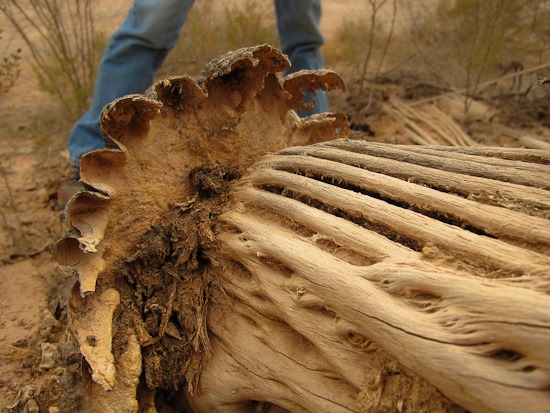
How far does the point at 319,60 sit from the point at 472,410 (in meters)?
3.21

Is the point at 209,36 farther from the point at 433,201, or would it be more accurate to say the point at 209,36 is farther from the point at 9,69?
the point at 433,201

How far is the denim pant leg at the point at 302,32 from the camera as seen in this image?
12.0 feet

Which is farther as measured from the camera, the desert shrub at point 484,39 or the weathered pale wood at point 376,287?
the desert shrub at point 484,39

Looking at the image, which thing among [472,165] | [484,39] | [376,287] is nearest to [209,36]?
[484,39]

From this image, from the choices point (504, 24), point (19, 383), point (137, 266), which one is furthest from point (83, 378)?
point (504, 24)

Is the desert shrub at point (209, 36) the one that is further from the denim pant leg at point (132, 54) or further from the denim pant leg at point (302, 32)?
the denim pant leg at point (132, 54)

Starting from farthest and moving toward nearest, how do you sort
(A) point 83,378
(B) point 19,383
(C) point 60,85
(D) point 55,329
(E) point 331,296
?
(C) point 60,85
(D) point 55,329
(B) point 19,383
(A) point 83,378
(E) point 331,296

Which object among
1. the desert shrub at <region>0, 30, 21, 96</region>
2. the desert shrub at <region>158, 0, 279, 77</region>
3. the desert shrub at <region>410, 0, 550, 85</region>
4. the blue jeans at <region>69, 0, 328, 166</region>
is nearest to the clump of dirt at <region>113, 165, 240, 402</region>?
the blue jeans at <region>69, 0, 328, 166</region>

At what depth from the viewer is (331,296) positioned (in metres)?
1.35

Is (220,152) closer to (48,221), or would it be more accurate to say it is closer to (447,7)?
(48,221)

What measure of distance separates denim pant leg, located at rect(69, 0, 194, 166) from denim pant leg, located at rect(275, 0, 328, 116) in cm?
96

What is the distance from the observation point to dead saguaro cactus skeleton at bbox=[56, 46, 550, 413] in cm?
114

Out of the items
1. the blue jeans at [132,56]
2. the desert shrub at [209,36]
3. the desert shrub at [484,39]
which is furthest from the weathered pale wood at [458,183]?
the desert shrub at [209,36]

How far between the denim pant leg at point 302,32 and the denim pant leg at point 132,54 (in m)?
0.96
